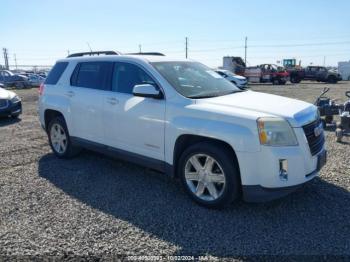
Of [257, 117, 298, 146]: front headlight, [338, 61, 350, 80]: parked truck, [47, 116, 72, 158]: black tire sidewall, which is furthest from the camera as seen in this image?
[338, 61, 350, 80]: parked truck

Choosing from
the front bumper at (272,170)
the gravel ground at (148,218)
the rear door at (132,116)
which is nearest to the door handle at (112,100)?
the rear door at (132,116)

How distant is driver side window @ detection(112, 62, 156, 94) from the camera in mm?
4836

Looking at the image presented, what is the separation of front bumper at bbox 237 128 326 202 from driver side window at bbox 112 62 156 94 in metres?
1.84

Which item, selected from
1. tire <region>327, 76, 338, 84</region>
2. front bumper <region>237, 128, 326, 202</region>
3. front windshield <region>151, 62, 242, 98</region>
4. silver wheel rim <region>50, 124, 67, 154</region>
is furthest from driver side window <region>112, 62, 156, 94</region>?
tire <region>327, 76, 338, 84</region>

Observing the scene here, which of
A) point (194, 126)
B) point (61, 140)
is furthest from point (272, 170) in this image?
point (61, 140)

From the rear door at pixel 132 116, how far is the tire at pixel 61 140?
1.24 m

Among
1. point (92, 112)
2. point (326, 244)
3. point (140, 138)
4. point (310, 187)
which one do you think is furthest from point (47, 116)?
point (326, 244)

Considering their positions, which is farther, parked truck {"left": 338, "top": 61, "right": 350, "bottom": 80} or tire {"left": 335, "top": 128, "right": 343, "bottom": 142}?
parked truck {"left": 338, "top": 61, "right": 350, "bottom": 80}

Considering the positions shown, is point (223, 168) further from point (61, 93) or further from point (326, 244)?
point (61, 93)

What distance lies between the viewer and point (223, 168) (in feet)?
12.8

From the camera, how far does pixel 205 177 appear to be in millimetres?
4141

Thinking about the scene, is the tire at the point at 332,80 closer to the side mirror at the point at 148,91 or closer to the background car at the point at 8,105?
the background car at the point at 8,105

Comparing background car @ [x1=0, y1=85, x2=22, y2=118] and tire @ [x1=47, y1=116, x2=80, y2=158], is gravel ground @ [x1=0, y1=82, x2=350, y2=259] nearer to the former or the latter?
Answer: tire @ [x1=47, y1=116, x2=80, y2=158]

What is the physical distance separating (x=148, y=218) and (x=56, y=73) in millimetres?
3691
